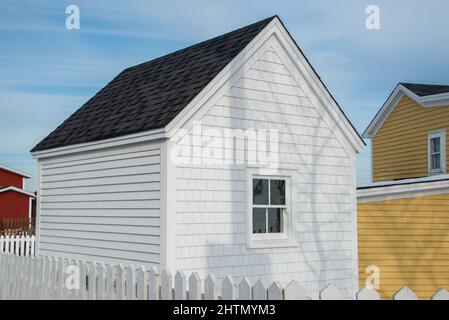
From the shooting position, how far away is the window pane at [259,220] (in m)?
12.1

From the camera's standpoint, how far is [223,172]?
38.2ft

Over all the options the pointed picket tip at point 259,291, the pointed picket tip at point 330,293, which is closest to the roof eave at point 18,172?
the pointed picket tip at point 259,291

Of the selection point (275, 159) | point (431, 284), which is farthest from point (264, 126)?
point (431, 284)

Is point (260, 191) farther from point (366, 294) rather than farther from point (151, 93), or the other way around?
point (366, 294)

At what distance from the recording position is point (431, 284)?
1597cm

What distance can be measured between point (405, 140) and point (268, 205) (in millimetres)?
16031

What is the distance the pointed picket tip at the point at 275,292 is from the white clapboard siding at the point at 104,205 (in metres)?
4.86

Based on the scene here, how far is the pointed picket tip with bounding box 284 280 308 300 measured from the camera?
6.15 m

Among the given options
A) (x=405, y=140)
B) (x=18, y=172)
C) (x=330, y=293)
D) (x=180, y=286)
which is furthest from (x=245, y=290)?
(x=18, y=172)

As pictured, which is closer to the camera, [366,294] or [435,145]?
[366,294]

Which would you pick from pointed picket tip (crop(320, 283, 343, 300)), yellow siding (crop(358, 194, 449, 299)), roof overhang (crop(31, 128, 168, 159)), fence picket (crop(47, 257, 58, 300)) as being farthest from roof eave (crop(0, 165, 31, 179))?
pointed picket tip (crop(320, 283, 343, 300))

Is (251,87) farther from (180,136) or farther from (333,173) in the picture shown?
(333,173)

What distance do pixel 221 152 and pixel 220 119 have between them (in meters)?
0.68

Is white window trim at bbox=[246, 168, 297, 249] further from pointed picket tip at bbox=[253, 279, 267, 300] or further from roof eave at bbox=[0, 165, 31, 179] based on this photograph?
Answer: roof eave at bbox=[0, 165, 31, 179]
